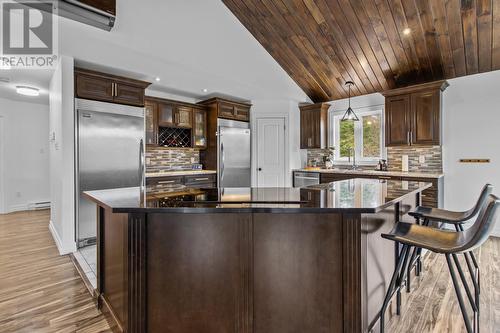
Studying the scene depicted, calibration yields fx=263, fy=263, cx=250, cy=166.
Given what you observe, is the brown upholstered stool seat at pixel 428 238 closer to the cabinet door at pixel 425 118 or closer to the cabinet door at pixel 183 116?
the cabinet door at pixel 425 118

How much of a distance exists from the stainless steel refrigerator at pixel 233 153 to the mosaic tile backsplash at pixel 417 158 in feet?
9.50

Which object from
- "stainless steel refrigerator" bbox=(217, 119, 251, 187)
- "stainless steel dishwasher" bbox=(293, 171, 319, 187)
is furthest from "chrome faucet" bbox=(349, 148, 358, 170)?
"stainless steel refrigerator" bbox=(217, 119, 251, 187)

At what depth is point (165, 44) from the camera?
11.8ft

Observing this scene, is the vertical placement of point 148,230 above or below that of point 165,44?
below

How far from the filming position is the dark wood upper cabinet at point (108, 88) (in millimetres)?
3490

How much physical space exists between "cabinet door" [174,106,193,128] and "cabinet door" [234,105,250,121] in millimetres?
966

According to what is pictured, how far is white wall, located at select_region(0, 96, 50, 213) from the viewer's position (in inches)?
222

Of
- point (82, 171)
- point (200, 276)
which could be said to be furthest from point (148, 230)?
point (82, 171)

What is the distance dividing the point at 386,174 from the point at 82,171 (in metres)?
4.72

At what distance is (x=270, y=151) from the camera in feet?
19.6

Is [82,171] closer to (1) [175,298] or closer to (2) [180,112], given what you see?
(2) [180,112]

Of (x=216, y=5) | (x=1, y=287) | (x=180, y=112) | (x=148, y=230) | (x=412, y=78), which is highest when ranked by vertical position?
(x=216, y=5)

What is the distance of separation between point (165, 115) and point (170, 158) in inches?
35.1

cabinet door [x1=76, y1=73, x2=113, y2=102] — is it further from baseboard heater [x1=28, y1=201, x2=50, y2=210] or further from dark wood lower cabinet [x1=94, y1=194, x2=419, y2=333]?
baseboard heater [x1=28, y1=201, x2=50, y2=210]
